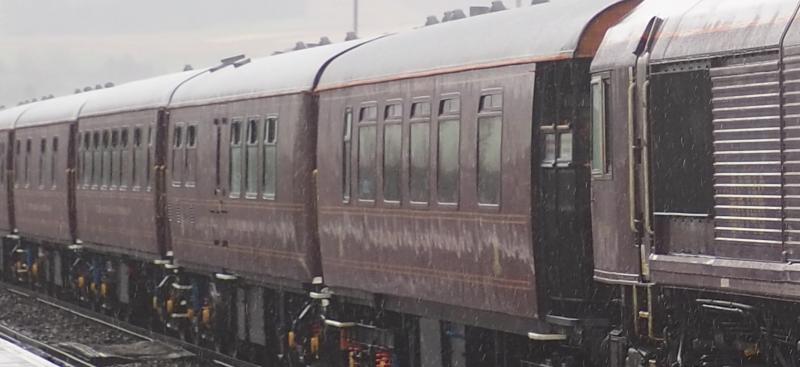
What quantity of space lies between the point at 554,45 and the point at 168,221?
1150 cm

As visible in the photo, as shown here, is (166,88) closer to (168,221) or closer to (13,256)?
(168,221)

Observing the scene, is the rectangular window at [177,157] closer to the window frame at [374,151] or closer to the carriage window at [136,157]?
the carriage window at [136,157]

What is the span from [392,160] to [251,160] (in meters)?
4.48

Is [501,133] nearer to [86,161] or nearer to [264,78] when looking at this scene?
[264,78]

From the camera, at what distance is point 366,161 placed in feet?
47.9

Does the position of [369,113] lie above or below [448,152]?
above

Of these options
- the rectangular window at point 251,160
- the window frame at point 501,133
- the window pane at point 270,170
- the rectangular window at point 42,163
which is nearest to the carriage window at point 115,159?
the rectangular window at point 42,163

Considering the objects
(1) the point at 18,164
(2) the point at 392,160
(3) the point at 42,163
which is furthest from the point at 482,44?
(1) the point at 18,164

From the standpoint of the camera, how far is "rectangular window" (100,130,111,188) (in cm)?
2545

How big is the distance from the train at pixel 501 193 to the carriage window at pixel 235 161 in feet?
0.12

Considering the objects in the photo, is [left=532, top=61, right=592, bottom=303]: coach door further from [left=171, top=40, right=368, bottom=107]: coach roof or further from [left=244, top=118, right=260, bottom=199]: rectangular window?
[left=244, top=118, right=260, bottom=199]: rectangular window

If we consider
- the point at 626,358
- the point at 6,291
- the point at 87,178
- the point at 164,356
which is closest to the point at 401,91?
the point at 626,358

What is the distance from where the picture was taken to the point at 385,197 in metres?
14.1

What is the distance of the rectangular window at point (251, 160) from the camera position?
59.2 feet
